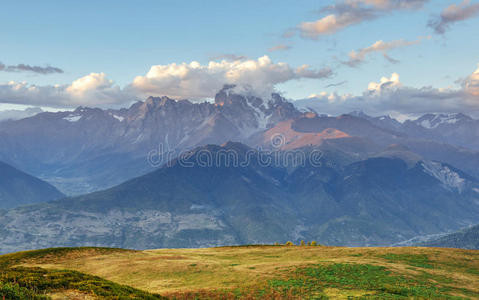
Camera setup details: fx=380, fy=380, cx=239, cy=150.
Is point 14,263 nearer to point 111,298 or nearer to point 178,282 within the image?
point 178,282

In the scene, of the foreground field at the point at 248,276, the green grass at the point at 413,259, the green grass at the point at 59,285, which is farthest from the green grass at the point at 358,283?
the green grass at the point at 59,285

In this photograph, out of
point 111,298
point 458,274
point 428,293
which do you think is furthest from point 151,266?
point 458,274

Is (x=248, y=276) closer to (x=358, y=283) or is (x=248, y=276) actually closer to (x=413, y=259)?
(x=358, y=283)

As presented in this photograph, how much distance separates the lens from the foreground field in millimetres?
44916

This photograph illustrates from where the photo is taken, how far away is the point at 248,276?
62250 millimetres

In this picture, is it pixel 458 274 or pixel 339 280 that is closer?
pixel 339 280

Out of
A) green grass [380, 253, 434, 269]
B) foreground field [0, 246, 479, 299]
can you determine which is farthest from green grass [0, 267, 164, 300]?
green grass [380, 253, 434, 269]

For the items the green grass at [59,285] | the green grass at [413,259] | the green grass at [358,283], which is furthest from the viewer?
the green grass at [413,259]

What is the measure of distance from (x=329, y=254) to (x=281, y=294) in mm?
35444

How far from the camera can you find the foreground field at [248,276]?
44916 mm

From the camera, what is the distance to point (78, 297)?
133ft

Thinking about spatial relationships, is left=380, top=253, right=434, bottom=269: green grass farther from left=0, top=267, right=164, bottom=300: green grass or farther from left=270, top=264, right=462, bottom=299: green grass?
left=0, top=267, right=164, bottom=300: green grass

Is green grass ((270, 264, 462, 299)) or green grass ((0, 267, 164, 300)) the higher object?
green grass ((0, 267, 164, 300))

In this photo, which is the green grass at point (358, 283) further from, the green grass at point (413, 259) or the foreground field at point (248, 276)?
the green grass at point (413, 259)
